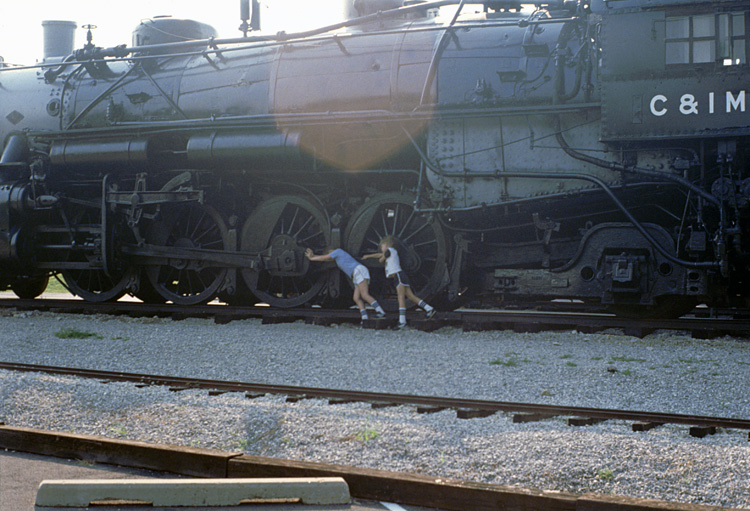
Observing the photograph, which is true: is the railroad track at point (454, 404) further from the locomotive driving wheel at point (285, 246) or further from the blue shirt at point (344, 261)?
the locomotive driving wheel at point (285, 246)

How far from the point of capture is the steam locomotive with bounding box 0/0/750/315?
859cm

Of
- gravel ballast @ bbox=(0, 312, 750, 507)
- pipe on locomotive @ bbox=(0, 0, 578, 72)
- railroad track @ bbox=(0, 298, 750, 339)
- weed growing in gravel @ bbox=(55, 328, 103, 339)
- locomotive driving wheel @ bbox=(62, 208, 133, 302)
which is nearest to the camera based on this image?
gravel ballast @ bbox=(0, 312, 750, 507)

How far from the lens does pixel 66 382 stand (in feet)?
21.0

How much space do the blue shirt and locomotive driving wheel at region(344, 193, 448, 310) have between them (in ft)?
0.75

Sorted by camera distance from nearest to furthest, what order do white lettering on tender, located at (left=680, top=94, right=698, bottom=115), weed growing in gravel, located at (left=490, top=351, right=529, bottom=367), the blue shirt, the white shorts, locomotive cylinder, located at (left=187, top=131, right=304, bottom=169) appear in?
weed growing in gravel, located at (left=490, top=351, right=529, bottom=367) < white lettering on tender, located at (left=680, top=94, right=698, bottom=115) < the white shorts < the blue shirt < locomotive cylinder, located at (left=187, top=131, right=304, bottom=169)

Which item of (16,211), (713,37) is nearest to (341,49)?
(713,37)

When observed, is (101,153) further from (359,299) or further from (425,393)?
(425,393)

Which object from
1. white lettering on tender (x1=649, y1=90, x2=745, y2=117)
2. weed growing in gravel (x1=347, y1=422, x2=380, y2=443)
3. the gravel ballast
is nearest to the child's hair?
the gravel ballast

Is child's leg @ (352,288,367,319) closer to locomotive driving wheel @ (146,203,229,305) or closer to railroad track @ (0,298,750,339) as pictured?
railroad track @ (0,298,750,339)

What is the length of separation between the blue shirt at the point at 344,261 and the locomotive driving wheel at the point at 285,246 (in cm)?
41

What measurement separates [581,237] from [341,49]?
13.0 ft

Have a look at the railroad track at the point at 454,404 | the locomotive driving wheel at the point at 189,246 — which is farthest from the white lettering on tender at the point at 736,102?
the locomotive driving wheel at the point at 189,246

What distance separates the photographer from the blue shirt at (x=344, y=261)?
10.4m

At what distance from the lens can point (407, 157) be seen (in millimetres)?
10500
